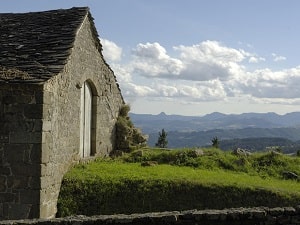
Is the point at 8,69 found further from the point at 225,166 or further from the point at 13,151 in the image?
the point at 225,166

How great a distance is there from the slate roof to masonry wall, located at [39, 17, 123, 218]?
292mm

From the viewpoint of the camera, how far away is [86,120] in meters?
14.1

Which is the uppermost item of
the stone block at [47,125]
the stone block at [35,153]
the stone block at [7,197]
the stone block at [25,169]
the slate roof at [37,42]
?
the slate roof at [37,42]

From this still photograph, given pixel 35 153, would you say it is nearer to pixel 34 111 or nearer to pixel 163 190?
pixel 34 111

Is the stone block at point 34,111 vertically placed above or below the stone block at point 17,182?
above

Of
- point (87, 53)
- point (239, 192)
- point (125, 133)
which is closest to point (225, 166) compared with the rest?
point (239, 192)

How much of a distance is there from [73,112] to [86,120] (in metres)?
1.44

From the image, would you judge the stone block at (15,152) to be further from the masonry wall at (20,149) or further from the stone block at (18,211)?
the stone block at (18,211)

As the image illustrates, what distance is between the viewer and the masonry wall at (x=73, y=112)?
1075cm

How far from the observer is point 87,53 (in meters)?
13.9

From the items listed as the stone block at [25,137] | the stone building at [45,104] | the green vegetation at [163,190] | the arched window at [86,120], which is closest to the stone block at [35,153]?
the stone building at [45,104]

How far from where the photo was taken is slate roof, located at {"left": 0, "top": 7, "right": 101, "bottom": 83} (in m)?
10.9

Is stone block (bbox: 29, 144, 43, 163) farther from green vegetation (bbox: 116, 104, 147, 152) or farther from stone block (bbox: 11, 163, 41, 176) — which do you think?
green vegetation (bbox: 116, 104, 147, 152)

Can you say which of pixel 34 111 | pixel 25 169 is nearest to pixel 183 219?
pixel 25 169
